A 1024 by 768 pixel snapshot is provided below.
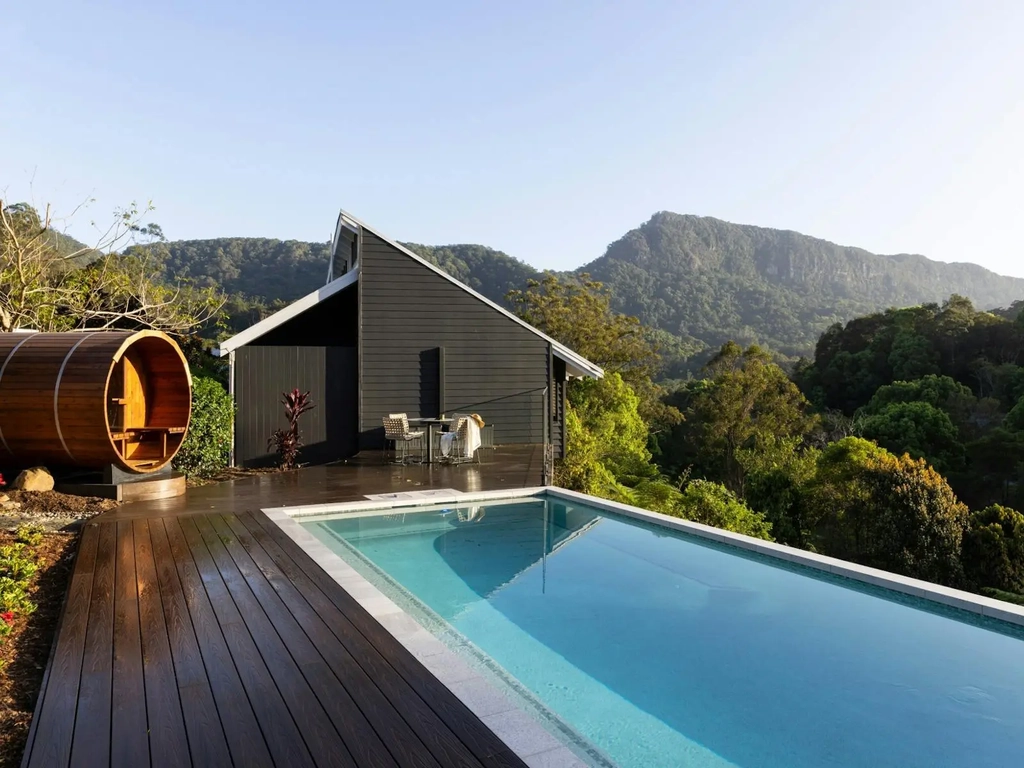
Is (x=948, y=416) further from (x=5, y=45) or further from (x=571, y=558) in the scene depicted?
(x=5, y=45)

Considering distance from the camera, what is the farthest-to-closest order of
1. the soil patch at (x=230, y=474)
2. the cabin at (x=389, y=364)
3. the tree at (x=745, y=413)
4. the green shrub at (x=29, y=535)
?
the tree at (x=745, y=413) → the cabin at (x=389, y=364) → the soil patch at (x=230, y=474) → the green shrub at (x=29, y=535)

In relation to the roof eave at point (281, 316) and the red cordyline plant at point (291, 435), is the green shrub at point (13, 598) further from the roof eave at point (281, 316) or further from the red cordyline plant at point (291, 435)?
the roof eave at point (281, 316)

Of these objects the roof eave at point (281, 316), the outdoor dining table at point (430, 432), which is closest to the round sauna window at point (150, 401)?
the roof eave at point (281, 316)

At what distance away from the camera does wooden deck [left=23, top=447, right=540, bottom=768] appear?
2.61 metres

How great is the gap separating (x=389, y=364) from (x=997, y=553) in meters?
12.3

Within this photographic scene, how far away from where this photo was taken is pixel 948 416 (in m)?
28.5

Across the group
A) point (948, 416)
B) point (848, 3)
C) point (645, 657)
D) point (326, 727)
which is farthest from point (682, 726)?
point (948, 416)

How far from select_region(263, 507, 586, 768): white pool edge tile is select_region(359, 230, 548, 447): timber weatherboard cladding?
25.6 ft

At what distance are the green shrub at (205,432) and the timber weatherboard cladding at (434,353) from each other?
107 inches

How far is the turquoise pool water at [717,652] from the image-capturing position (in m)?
3.45

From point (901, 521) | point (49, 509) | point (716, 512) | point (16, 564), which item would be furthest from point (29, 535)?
point (901, 521)

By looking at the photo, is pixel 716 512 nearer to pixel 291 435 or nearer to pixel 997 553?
pixel 997 553

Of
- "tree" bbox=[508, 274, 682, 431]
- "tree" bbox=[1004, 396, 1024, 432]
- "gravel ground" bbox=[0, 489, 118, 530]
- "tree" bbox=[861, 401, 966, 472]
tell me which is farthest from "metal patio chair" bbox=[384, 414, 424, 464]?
"tree" bbox=[1004, 396, 1024, 432]

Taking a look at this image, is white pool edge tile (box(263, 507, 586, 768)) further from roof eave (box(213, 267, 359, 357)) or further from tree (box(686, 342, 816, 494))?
tree (box(686, 342, 816, 494))
